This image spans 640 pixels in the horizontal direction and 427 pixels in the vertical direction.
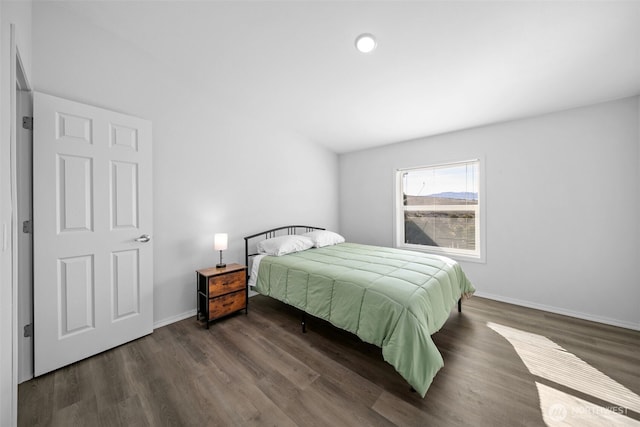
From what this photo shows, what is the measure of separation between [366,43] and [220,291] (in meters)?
2.86

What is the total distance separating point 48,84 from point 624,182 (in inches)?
213

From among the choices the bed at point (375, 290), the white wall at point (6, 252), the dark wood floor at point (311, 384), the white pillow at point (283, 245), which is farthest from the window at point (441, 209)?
the white wall at point (6, 252)

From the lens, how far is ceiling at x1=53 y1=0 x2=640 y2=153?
69.7 inches

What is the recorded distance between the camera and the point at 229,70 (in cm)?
254

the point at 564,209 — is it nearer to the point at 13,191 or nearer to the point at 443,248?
the point at 443,248

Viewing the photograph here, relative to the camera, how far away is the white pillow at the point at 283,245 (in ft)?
9.59

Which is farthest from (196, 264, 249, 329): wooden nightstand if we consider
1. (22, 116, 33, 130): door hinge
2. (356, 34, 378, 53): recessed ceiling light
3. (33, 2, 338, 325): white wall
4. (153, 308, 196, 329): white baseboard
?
(356, 34, 378, 53): recessed ceiling light

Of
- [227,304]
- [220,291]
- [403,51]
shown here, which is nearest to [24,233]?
[220,291]

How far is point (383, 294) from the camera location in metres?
1.75

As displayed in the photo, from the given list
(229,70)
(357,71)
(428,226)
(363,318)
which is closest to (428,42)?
(357,71)

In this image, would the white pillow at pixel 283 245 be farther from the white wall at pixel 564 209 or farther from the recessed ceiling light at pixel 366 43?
the white wall at pixel 564 209

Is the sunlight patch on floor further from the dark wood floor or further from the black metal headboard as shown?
the black metal headboard

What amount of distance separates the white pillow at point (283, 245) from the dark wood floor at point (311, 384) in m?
0.92

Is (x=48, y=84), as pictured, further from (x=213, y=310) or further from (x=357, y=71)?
(x=357, y=71)
